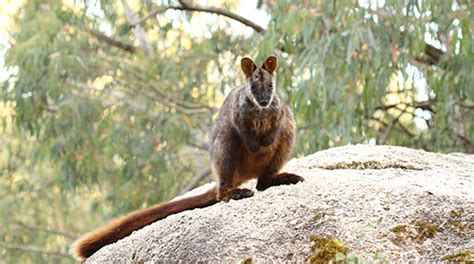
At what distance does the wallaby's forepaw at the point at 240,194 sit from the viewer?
18.1 feet

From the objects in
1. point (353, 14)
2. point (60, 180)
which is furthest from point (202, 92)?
point (353, 14)

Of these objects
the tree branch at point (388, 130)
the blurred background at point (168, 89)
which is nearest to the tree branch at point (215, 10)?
the blurred background at point (168, 89)

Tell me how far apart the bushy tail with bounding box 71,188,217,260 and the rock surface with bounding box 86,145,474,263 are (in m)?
0.13

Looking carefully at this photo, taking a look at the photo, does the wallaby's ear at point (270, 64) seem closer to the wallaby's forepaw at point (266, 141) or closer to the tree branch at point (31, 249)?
the wallaby's forepaw at point (266, 141)

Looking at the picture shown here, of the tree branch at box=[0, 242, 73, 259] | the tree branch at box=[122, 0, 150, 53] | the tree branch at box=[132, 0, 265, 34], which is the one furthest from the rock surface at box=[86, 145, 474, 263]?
the tree branch at box=[0, 242, 73, 259]

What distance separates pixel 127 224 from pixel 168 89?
7.95m

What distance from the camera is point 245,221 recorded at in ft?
16.6

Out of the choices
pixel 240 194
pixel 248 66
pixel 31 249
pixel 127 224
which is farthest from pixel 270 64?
pixel 31 249

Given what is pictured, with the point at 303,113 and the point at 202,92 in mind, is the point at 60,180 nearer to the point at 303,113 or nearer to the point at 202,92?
the point at 202,92

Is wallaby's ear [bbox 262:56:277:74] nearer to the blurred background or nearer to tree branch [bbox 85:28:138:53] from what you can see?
the blurred background

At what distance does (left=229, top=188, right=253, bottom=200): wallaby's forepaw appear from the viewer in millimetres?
5512

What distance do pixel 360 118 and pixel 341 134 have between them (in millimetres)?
548

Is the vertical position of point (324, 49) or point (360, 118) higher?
point (324, 49)

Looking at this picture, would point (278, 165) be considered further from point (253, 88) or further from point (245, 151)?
point (253, 88)
